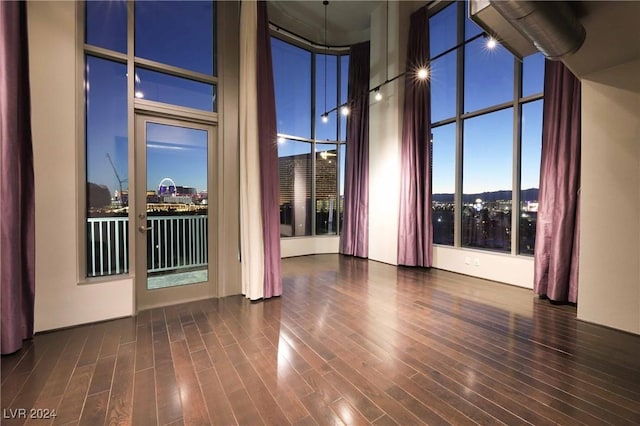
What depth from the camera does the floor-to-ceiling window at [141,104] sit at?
9.41 ft

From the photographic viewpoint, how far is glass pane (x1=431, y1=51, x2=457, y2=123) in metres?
4.96

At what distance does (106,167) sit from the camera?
115 inches

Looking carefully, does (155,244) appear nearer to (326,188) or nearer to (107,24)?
(107,24)

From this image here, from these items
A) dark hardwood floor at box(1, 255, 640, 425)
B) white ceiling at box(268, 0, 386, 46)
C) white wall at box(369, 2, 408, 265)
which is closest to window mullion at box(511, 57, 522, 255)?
dark hardwood floor at box(1, 255, 640, 425)

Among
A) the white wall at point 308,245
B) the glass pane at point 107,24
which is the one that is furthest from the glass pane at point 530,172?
the glass pane at point 107,24

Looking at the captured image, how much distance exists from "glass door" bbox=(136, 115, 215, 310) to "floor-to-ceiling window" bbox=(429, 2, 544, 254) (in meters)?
4.01

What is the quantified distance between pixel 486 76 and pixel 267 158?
398cm

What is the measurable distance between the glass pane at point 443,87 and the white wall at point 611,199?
2.32m

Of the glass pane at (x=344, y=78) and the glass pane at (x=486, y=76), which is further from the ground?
the glass pane at (x=344, y=78)

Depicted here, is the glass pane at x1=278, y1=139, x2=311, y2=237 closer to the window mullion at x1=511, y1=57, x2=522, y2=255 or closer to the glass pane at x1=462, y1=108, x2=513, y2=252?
the glass pane at x1=462, y1=108, x2=513, y2=252

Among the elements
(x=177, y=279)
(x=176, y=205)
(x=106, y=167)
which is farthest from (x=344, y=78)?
(x=177, y=279)

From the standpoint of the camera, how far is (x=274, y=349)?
229 cm

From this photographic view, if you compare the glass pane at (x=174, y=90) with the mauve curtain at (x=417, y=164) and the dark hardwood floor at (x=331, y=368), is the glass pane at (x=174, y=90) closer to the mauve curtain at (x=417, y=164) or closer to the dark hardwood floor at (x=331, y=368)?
the dark hardwood floor at (x=331, y=368)

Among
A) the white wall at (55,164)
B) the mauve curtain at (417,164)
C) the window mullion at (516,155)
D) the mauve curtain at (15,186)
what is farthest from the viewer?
the mauve curtain at (417,164)
